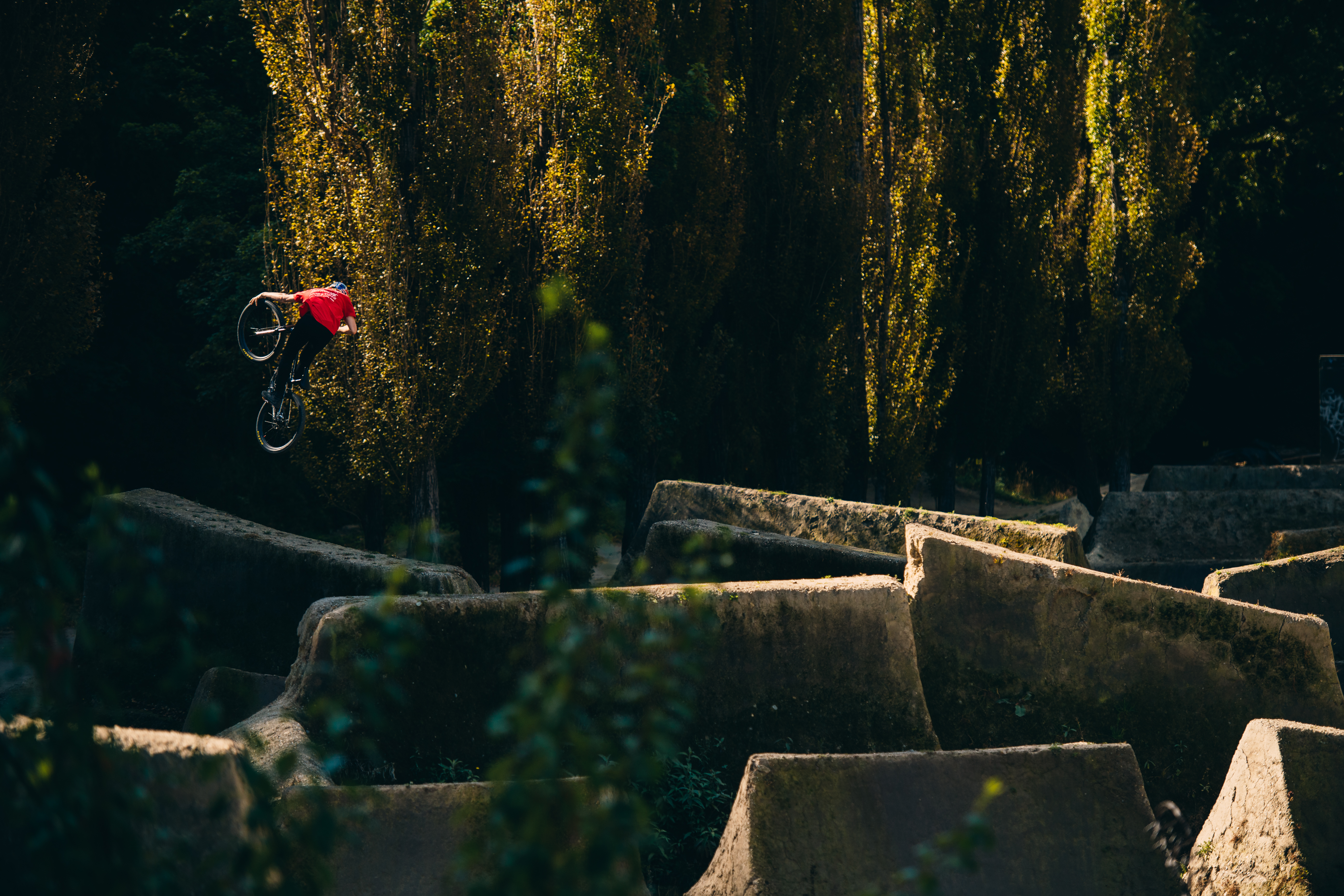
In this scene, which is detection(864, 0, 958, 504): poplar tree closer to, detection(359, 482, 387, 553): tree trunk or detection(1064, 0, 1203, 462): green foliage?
detection(1064, 0, 1203, 462): green foliage

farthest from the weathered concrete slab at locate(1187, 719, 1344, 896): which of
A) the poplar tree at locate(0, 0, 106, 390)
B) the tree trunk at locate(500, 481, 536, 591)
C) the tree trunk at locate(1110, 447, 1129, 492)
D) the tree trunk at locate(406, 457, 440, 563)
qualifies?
the tree trunk at locate(1110, 447, 1129, 492)

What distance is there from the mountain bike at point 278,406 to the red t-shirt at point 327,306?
27 cm

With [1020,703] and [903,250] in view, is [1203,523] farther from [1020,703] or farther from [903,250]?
[1020,703]

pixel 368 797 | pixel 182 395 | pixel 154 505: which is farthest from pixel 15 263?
pixel 368 797

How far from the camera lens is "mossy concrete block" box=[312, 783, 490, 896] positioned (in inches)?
128

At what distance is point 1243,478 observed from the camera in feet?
44.8

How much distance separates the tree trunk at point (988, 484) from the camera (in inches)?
641

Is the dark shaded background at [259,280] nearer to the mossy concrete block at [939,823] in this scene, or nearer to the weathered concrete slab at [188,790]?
the weathered concrete slab at [188,790]

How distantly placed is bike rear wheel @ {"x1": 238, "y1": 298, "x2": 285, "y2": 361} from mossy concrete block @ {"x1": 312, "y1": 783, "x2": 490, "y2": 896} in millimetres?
5363

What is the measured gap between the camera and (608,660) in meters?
1.75

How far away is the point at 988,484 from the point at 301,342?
1101 centimetres

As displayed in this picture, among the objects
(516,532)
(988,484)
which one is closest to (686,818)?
(516,532)

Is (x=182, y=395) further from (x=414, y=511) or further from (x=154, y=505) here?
(x=154, y=505)

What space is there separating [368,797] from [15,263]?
380 inches
